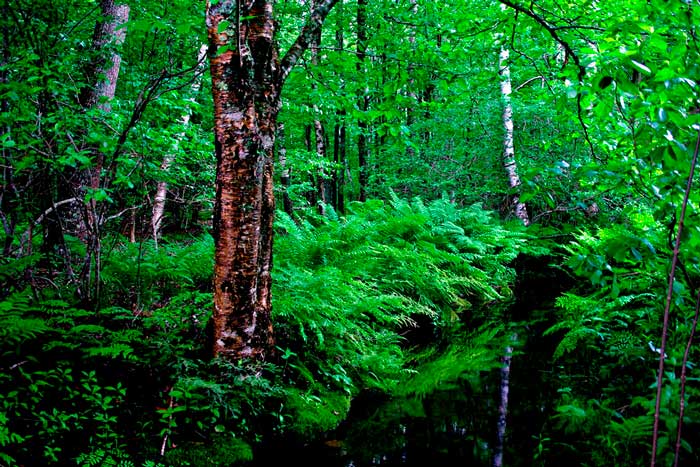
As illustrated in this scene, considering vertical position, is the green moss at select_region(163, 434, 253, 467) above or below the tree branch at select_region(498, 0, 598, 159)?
below

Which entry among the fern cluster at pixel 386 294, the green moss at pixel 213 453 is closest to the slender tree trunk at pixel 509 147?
the fern cluster at pixel 386 294

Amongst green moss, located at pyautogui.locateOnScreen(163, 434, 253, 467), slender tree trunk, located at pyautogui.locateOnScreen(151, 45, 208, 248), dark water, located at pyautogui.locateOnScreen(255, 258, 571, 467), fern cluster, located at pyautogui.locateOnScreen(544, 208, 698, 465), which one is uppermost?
slender tree trunk, located at pyautogui.locateOnScreen(151, 45, 208, 248)

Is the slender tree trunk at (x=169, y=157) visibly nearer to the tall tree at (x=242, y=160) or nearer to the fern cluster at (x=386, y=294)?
the tall tree at (x=242, y=160)

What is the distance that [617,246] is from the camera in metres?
1.77

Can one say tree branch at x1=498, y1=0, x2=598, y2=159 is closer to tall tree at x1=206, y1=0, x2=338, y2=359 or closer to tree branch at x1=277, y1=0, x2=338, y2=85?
tree branch at x1=277, y1=0, x2=338, y2=85

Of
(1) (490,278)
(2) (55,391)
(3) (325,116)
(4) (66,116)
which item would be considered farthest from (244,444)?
(1) (490,278)

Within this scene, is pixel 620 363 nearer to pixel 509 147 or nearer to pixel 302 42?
pixel 302 42

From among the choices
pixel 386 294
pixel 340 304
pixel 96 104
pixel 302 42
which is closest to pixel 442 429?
pixel 340 304

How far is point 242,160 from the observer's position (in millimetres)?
3064

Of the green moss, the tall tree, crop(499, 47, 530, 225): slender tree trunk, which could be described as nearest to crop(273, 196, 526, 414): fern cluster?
the tall tree

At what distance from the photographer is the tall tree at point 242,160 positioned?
3047 millimetres

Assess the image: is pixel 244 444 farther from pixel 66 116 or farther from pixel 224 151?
pixel 66 116

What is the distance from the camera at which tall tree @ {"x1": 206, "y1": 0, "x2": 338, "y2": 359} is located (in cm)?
305

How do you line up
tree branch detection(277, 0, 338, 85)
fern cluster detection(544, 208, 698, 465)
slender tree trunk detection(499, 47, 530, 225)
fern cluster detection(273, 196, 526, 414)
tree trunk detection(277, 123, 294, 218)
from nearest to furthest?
fern cluster detection(544, 208, 698, 465) → tree branch detection(277, 0, 338, 85) → fern cluster detection(273, 196, 526, 414) → tree trunk detection(277, 123, 294, 218) → slender tree trunk detection(499, 47, 530, 225)
